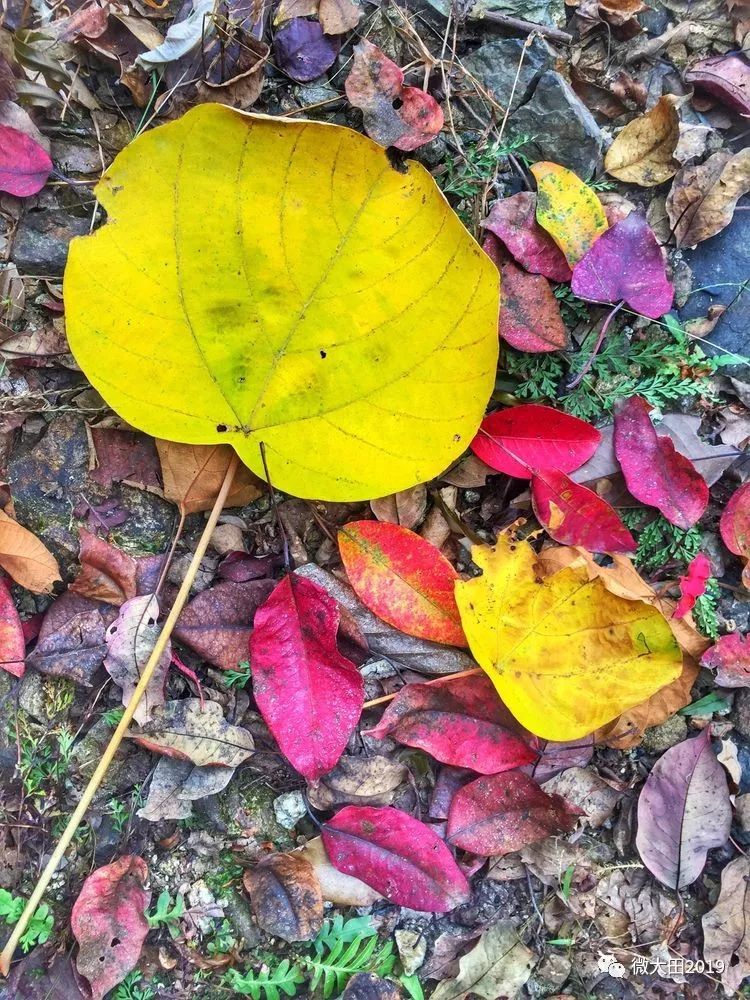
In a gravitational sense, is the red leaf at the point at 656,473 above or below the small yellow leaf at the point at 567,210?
below

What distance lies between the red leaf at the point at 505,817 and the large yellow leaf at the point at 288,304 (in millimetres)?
657

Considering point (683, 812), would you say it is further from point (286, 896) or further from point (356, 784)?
point (286, 896)

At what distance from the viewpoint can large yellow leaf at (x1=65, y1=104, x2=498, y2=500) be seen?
1.21 metres

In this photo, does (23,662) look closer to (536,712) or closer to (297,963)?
(297,963)

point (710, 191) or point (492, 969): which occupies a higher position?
point (710, 191)

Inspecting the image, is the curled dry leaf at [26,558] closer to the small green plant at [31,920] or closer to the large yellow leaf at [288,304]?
the large yellow leaf at [288,304]

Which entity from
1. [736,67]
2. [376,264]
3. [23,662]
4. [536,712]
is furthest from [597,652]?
[736,67]

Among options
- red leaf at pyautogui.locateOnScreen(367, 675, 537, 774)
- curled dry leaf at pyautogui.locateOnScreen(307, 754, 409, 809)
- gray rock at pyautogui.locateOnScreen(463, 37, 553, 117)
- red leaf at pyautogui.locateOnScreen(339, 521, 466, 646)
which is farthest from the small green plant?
gray rock at pyautogui.locateOnScreen(463, 37, 553, 117)

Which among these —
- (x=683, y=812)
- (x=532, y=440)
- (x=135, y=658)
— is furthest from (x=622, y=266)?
(x=135, y=658)

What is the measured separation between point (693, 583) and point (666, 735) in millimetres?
348

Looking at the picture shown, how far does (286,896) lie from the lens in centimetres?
138

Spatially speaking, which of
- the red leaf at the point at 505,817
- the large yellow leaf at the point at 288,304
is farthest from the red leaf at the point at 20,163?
the red leaf at the point at 505,817

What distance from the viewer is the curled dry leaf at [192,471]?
4.65 feet

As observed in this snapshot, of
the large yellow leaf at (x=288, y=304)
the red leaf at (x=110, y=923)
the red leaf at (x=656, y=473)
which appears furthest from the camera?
the red leaf at (x=656, y=473)
